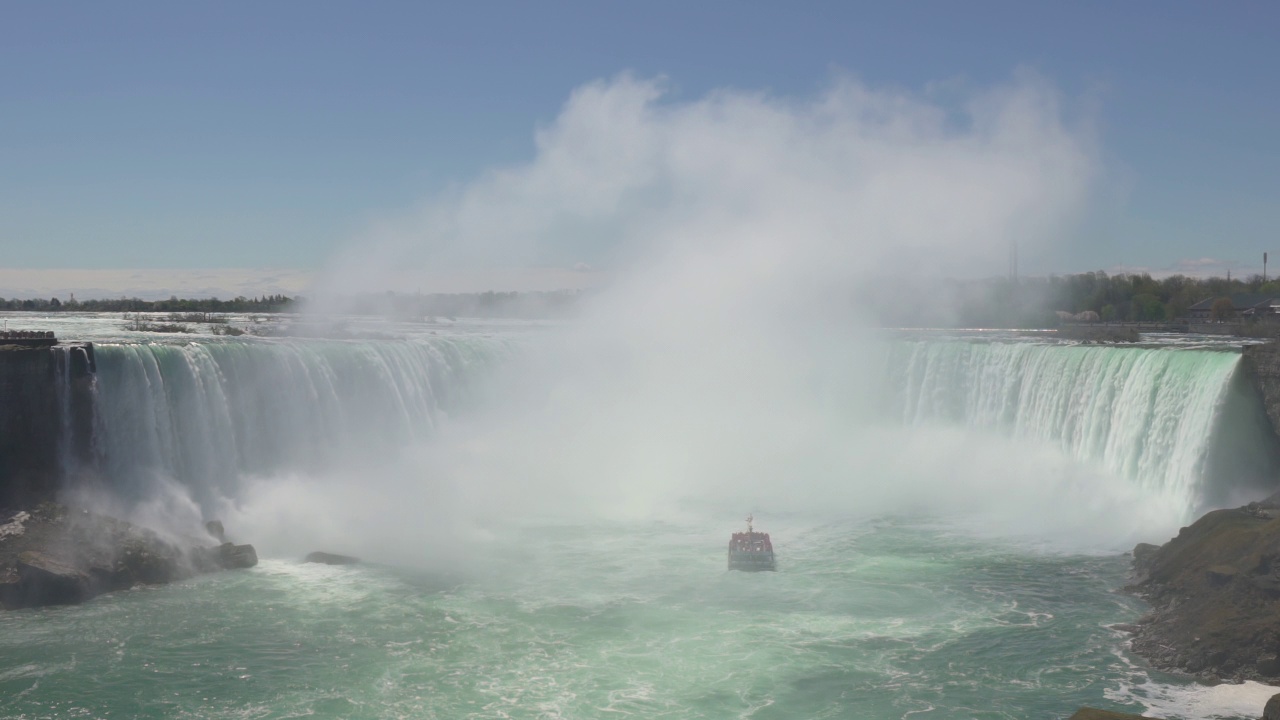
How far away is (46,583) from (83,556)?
1.07 meters

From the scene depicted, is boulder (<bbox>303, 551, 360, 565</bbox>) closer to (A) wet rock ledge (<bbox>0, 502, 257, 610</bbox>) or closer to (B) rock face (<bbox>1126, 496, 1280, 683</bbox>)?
(A) wet rock ledge (<bbox>0, 502, 257, 610</bbox>)

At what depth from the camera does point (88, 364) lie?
24.1 metres

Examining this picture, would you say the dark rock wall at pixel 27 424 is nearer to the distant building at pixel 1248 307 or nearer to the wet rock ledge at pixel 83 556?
the wet rock ledge at pixel 83 556

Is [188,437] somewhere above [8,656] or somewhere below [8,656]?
above

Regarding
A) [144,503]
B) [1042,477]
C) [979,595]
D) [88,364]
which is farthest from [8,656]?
[1042,477]

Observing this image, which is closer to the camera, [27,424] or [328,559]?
[27,424]

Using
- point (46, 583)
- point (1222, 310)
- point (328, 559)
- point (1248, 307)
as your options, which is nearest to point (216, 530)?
point (328, 559)

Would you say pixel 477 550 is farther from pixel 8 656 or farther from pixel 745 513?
pixel 8 656

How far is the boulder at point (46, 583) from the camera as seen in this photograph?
20234mm

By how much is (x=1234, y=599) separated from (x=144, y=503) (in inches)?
878

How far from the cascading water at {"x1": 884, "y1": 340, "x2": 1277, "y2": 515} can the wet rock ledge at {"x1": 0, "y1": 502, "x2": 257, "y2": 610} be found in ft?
74.2

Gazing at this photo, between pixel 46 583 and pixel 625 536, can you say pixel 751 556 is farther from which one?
pixel 46 583

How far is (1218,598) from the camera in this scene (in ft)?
60.2

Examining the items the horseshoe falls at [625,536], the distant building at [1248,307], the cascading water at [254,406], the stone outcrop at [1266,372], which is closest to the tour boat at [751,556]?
the horseshoe falls at [625,536]
